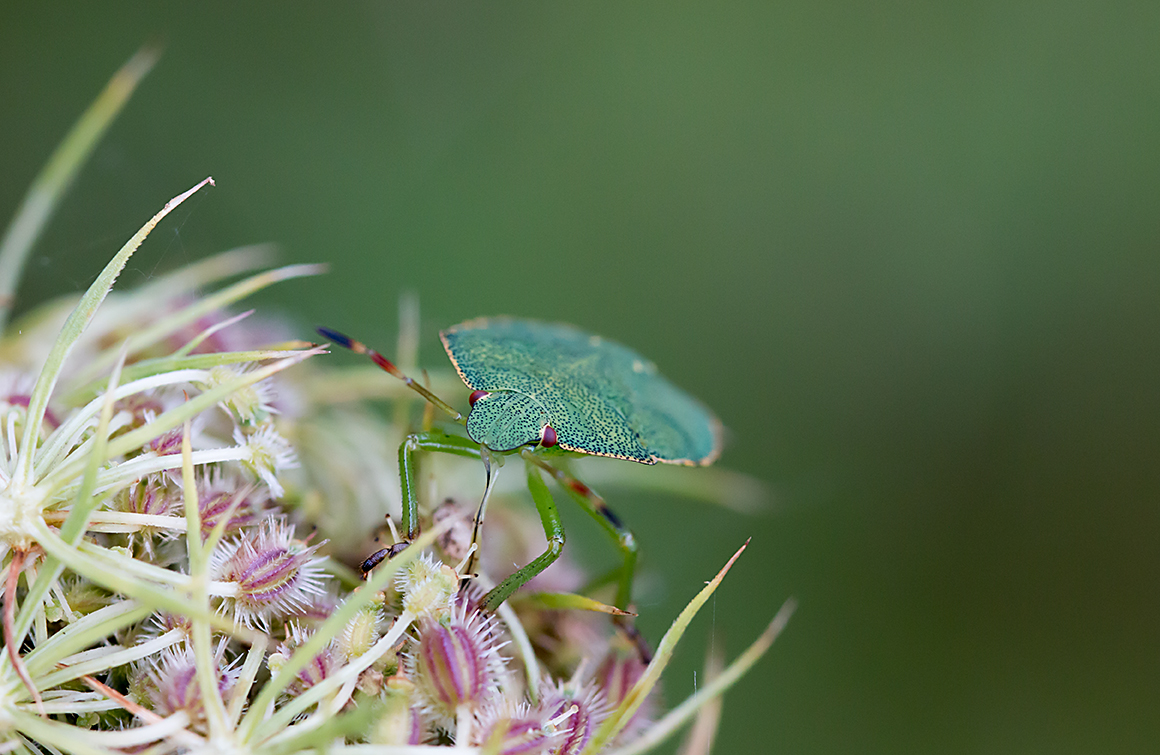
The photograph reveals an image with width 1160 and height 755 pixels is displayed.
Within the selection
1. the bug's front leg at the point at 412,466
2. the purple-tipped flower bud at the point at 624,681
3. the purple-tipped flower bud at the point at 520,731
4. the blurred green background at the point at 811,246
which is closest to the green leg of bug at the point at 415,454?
the bug's front leg at the point at 412,466

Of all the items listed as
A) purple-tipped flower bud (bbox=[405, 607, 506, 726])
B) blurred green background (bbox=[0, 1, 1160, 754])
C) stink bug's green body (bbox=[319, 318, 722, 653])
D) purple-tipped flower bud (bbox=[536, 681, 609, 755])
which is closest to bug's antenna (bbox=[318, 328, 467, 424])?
stink bug's green body (bbox=[319, 318, 722, 653])

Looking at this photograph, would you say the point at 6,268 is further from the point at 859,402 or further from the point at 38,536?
the point at 859,402

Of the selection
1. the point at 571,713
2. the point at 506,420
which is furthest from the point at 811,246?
the point at 571,713

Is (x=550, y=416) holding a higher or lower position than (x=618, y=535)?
higher

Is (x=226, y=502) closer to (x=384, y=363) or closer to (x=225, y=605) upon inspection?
(x=225, y=605)

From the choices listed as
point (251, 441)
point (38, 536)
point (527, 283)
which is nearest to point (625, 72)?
point (527, 283)

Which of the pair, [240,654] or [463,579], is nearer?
[240,654]
